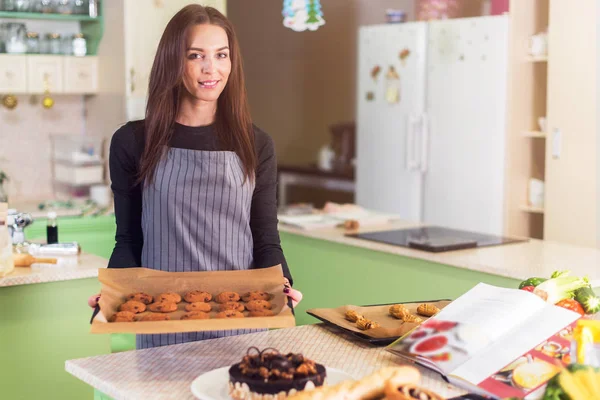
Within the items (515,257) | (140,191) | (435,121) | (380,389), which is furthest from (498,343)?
(435,121)

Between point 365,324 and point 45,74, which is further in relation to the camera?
point 45,74

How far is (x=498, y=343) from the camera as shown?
1543 millimetres

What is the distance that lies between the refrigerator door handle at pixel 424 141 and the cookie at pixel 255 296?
3.49 metres

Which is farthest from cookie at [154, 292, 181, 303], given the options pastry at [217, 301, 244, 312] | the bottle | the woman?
the bottle

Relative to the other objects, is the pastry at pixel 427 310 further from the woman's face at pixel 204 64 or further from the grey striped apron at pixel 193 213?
the woman's face at pixel 204 64

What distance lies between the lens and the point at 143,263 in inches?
84.4

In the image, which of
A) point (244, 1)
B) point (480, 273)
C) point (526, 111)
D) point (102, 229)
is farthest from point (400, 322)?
point (244, 1)

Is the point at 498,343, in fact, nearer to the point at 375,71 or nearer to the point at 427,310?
the point at 427,310

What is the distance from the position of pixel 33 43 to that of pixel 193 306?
11.1 feet

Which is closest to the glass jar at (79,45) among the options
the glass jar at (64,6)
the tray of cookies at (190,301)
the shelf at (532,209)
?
the glass jar at (64,6)

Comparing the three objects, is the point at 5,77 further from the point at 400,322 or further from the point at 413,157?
the point at 400,322

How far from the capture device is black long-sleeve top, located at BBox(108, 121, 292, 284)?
209cm

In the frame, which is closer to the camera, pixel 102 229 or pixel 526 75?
pixel 102 229

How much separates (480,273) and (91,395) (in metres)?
1.46
